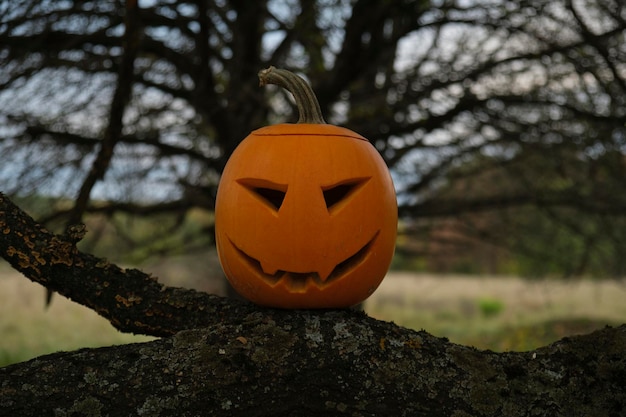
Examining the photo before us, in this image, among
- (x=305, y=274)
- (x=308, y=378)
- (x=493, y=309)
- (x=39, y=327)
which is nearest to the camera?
(x=308, y=378)

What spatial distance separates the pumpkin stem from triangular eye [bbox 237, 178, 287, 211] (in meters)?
0.32

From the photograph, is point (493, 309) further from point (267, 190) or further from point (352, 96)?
point (267, 190)

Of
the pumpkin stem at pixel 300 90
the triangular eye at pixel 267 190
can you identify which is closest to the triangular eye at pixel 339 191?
the triangular eye at pixel 267 190

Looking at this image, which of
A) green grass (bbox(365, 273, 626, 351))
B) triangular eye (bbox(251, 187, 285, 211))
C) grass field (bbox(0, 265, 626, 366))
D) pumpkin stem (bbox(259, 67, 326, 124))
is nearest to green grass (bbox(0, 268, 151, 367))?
grass field (bbox(0, 265, 626, 366))

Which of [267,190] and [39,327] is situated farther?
[39,327]

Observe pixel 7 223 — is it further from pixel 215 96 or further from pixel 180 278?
pixel 180 278

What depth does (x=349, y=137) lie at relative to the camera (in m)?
2.68

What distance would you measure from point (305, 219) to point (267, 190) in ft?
0.95

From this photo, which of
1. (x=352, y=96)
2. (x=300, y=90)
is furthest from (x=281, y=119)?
(x=300, y=90)

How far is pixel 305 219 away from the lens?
8.21 ft

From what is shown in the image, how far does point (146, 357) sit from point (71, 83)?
4.09 metres

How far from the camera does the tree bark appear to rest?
2156 mm

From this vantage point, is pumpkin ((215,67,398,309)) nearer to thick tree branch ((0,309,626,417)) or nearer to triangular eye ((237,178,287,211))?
triangular eye ((237,178,287,211))

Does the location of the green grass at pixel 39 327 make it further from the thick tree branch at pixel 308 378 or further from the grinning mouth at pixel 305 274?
the thick tree branch at pixel 308 378
